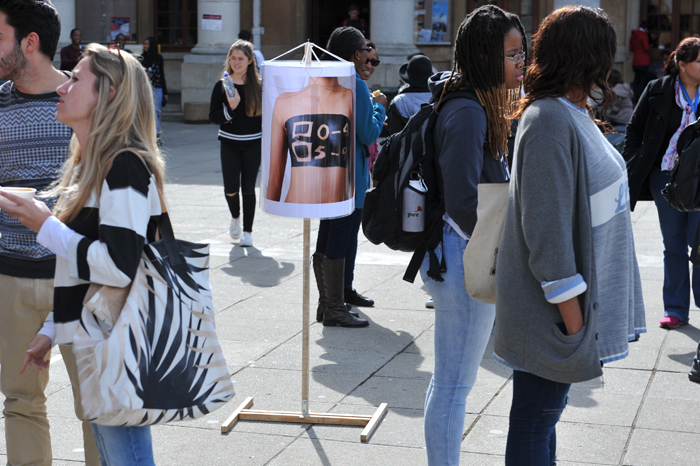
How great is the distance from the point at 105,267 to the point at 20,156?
3.31 feet

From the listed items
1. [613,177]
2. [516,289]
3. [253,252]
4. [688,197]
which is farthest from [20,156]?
[253,252]

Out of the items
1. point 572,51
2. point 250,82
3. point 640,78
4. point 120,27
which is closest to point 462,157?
point 572,51

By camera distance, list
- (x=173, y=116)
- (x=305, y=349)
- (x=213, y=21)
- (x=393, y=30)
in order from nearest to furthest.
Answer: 1. (x=305, y=349)
2. (x=393, y=30)
3. (x=213, y=21)
4. (x=173, y=116)

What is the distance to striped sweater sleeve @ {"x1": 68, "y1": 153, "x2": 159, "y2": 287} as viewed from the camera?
2.54 meters

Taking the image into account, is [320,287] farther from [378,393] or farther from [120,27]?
[120,27]

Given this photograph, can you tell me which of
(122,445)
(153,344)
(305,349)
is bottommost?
(305,349)

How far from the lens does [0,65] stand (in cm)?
334

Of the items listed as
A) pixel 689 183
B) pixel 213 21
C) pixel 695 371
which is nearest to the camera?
pixel 689 183

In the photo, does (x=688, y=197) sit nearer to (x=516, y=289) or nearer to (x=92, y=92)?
(x=516, y=289)

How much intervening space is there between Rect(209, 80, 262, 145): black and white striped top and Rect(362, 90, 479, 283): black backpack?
542 cm

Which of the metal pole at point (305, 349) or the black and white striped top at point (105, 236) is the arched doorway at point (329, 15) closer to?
the metal pole at point (305, 349)

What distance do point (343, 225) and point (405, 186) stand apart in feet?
9.27

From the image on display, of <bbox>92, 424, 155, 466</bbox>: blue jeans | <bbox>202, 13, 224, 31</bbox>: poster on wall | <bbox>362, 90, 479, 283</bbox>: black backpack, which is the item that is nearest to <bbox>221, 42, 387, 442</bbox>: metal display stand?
<bbox>362, 90, 479, 283</bbox>: black backpack

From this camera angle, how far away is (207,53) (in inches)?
792
